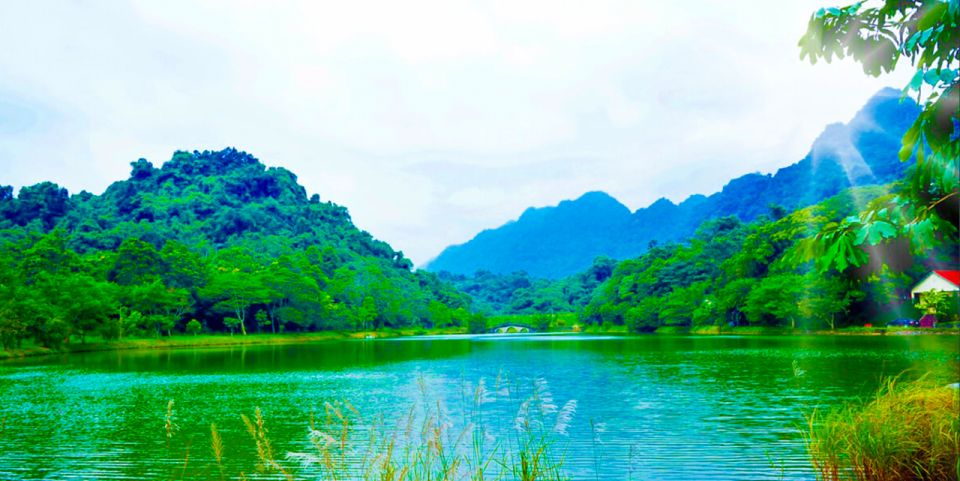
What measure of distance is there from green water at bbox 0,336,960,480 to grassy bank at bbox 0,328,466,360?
9245 mm

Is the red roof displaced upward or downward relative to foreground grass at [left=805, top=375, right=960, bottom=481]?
upward

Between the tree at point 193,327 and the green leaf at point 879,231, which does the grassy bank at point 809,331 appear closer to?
the green leaf at point 879,231

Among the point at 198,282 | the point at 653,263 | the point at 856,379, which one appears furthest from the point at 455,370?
the point at 653,263

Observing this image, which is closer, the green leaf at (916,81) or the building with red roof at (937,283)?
the green leaf at (916,81)

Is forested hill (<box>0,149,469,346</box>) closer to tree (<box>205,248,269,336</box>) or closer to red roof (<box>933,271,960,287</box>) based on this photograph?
tree (<box>205,248,269,336</box>)

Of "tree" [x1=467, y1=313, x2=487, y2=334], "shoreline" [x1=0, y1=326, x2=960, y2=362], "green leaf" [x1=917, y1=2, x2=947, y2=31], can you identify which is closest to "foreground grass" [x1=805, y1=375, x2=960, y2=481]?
"green leaf" [x1=917, y1=2, x2=947, y2=31]

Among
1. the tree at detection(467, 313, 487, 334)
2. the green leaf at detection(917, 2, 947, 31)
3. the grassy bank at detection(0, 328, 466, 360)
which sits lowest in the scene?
the tree at detection(467, 313, 487, 334)

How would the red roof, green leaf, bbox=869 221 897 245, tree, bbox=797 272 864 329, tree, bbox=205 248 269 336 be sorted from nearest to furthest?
green leaf, bbox=869 221 897 245 < the red roof < tree, bbox=797 272 864 329 < tree, bbox=205 248 269 336

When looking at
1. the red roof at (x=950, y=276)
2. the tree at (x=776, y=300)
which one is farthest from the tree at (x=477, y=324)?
the red roof at (x=950, y=276)

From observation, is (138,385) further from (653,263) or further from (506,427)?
(653,263)

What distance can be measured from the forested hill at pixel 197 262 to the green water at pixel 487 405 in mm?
15367

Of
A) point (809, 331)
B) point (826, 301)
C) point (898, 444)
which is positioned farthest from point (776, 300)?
point (898, 444)

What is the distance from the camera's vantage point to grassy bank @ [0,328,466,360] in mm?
42938

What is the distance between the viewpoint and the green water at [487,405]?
1127 centimetres
